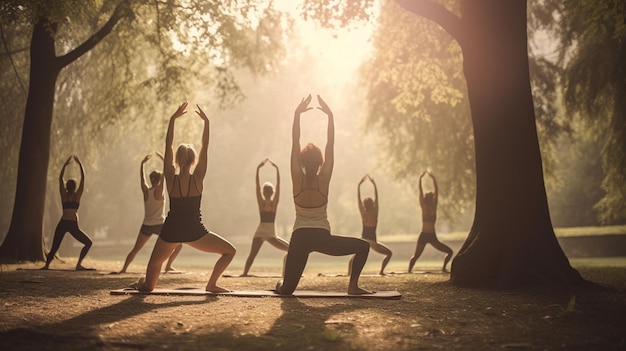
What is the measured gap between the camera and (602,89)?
15648mm

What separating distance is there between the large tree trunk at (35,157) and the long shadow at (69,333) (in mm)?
9394

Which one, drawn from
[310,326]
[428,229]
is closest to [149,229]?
[428,229]

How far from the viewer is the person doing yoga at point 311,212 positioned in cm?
701

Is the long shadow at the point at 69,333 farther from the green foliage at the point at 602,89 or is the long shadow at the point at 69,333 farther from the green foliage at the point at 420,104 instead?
the green foliage at the point at 602,89

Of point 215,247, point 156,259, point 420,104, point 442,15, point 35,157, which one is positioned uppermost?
point 420,104

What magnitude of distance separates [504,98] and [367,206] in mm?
4933

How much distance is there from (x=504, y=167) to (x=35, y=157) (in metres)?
11.7

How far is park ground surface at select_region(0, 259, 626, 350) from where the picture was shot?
4684 mm

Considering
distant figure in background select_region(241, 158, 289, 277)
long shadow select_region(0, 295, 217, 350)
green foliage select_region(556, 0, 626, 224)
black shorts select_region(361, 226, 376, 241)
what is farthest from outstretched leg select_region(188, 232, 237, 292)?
green foliage select_region(556, 0, 626, 224)

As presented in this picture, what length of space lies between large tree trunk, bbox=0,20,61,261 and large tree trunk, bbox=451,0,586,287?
10675mm

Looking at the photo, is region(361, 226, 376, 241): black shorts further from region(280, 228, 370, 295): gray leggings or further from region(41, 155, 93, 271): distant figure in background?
region(41, 155, 93, 271): distant figure in background

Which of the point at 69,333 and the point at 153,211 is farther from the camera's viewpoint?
the point at 153,211

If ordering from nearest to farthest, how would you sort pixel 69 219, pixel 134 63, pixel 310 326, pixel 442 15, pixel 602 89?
pixel 310 326
pixel 442 15
pixel 69 219
pixel 602 89
pixel 134 63

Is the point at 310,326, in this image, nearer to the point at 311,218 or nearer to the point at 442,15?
the point at 311,218
